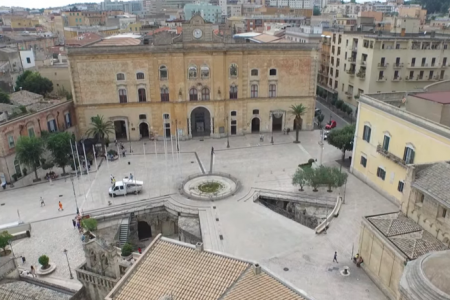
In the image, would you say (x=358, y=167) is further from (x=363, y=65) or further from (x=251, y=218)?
(x=363, y=65)

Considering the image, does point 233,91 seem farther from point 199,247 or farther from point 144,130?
point 199,247

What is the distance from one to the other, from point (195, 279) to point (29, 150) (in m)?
26.3

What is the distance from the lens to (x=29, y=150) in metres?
34.4

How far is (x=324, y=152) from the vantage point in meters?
42.1

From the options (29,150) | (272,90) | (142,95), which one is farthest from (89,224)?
(272,90)

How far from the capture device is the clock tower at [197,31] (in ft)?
142

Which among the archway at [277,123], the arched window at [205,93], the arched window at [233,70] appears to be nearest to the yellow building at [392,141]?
the archway at [277,123]

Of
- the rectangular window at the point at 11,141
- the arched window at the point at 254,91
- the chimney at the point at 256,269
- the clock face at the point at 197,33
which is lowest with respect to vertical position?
the rectangular window at the point at 11,141

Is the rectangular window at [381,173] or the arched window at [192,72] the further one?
the arched window at [192,72]

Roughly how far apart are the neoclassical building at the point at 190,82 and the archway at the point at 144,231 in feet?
57.0

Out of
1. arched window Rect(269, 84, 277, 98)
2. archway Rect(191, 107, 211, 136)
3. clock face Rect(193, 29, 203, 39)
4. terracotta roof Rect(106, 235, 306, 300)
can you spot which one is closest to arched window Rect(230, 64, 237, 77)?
arched window Rect(269, 84, 277, 98)

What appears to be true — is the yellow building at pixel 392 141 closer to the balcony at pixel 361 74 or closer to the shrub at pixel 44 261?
the balcony at pixel 361 74

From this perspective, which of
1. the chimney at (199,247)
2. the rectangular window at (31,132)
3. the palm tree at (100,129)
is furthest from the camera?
the palm tree at (100,129)

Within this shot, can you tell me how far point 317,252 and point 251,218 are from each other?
6.22m
